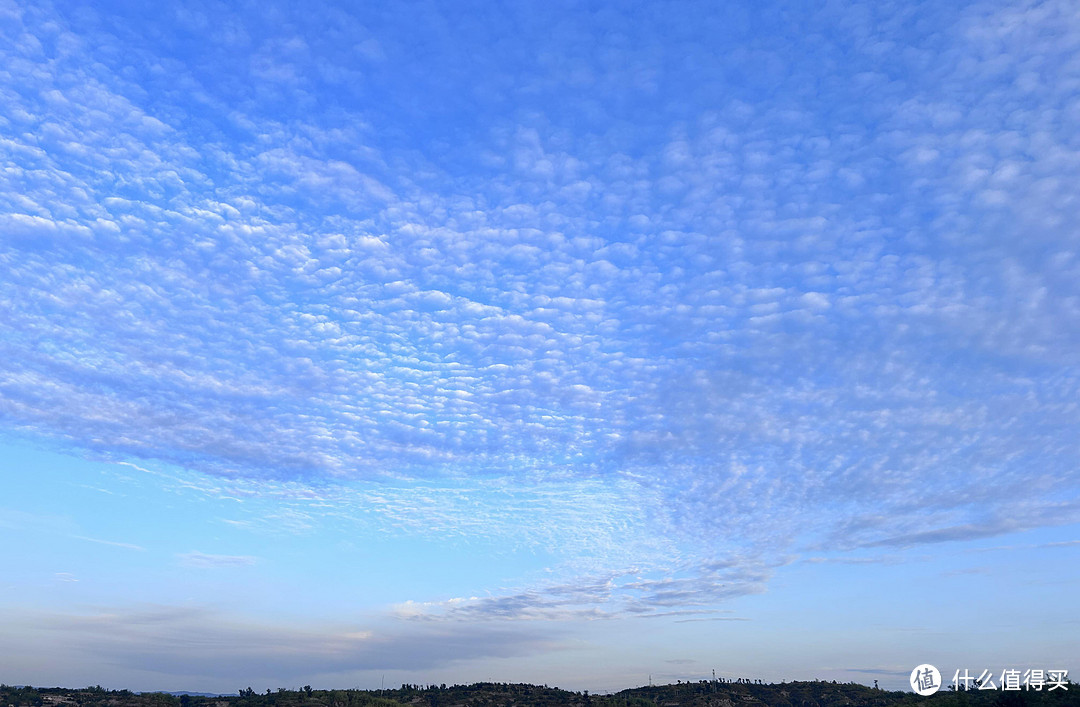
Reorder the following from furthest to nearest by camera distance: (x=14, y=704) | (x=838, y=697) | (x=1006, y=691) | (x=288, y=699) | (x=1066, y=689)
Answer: (x=838, y=697)
(x=288, y=699)
(x=14, y=704)
(x=1006, y=691)
(x=1066, y=689)

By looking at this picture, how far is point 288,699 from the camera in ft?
346

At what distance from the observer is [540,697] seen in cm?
11881

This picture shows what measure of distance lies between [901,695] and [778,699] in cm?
1939

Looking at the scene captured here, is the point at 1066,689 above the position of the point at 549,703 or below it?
above

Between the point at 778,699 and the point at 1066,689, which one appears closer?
the point at 1066,689

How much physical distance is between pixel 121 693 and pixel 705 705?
88319 millimetres

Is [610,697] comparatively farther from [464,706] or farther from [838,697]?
[838,697]

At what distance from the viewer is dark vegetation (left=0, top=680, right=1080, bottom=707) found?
318 ft

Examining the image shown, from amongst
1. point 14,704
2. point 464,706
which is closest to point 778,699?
point 464,706

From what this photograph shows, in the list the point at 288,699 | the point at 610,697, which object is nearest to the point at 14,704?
the point at 288,699

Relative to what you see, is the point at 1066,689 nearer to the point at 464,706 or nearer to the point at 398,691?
the point at 464,706

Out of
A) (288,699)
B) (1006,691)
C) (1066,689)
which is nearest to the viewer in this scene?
(1066,689)

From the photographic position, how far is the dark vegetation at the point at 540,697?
9688cm

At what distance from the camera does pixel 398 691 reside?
12675cm
